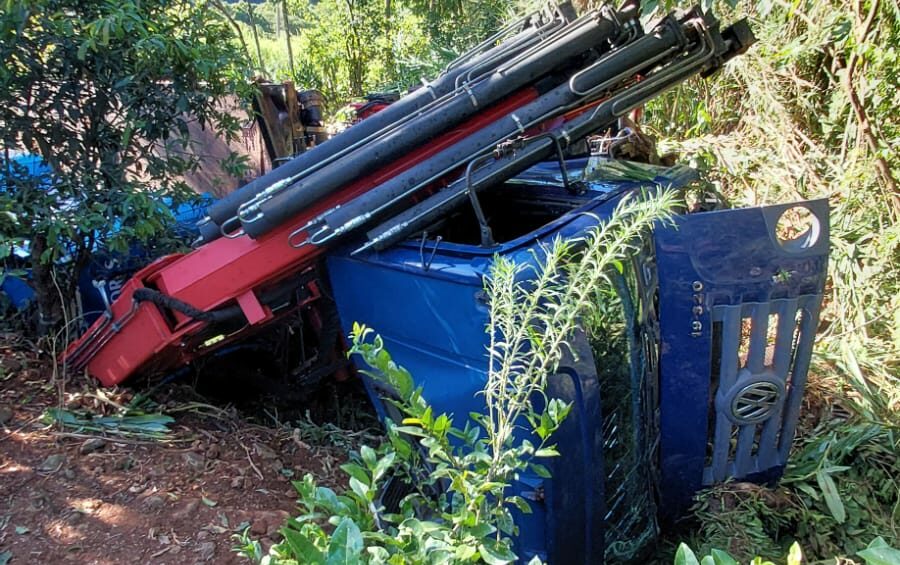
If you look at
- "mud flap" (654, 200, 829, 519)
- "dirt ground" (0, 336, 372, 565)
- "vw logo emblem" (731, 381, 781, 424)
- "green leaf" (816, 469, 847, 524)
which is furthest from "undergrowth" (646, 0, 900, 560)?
"dirt ground" (0, 336, 372, 565)

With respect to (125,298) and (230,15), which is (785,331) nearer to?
(125,298)

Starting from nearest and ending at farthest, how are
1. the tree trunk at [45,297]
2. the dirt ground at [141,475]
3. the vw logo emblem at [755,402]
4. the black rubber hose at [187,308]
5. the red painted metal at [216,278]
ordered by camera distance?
the vw logo emblem at [755,402], the dirt ground at [141,475], the red painted metal at [216,278], the black rubber hose at [187,308], the tree trunk at [45,297]

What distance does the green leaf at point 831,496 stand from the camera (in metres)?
2.81

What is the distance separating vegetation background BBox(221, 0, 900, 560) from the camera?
283 centimetres

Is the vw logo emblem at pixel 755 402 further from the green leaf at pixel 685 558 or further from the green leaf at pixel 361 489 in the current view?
the green leaf at pixel 361 489

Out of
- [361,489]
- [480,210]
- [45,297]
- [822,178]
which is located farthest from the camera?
[822,178]

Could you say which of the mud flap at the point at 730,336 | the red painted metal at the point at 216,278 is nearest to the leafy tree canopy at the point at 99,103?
the red painted metal at the point at 216,278

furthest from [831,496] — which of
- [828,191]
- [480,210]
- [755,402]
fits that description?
[828,191]

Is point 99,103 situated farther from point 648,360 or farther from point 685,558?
point 685,558

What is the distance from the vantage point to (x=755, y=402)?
254 centimetres

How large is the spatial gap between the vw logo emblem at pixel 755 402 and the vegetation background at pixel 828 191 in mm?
303

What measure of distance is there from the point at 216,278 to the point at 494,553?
7.03 ft

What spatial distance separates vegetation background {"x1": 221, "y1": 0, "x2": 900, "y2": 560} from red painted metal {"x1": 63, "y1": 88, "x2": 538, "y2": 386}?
3.84 feet

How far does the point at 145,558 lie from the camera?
2.61m
